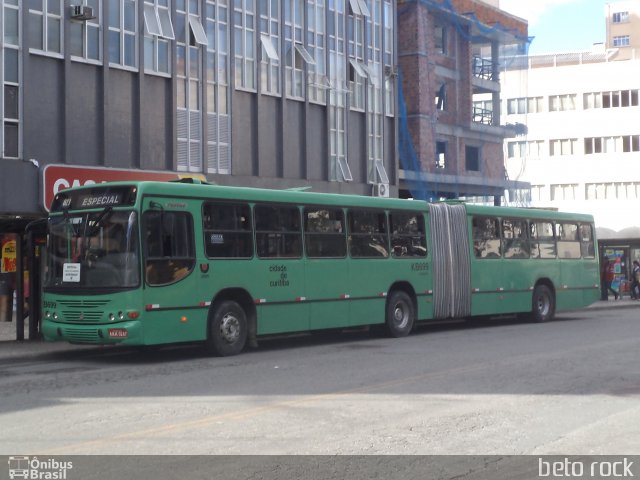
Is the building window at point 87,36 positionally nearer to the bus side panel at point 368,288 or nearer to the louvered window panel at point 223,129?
the louvered window panel at point 223,129

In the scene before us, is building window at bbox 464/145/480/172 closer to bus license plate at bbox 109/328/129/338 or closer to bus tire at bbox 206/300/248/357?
bus tire at bbox 206/300/248/357

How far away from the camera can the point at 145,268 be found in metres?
15.2

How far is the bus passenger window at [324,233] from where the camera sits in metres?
18.5

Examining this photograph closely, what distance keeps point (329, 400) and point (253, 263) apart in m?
6.35

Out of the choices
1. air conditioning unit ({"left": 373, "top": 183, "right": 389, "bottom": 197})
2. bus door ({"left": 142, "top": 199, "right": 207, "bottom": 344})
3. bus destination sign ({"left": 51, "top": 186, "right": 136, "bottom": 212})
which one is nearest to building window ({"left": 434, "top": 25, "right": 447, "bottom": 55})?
air conditioning unit ({"left": 373, "top": 183, "right": 389, "bottom": 197})

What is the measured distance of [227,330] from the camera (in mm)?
16531

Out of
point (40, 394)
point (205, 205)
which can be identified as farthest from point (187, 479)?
point (205, 205)

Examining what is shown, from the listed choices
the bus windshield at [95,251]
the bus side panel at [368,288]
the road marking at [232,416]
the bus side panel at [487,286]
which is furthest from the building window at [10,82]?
the road marking at [232,416]

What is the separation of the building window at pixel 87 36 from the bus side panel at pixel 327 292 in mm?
10469

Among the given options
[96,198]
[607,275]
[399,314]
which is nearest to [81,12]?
[96,198]

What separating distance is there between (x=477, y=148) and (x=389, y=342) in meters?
28.0

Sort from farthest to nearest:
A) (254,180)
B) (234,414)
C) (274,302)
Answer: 1. (254,180)
2. (274,302)
3. (234,414)

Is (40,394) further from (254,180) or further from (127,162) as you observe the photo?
(254,180)

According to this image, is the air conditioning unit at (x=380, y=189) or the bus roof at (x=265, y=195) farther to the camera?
the air conditioning unit at (x=380, y=189)
